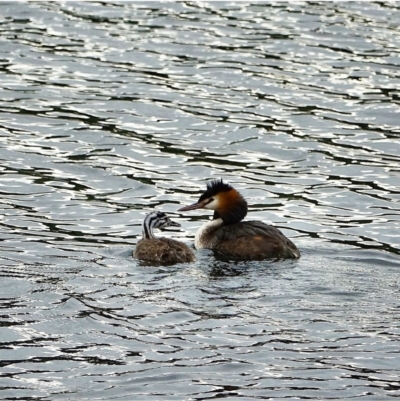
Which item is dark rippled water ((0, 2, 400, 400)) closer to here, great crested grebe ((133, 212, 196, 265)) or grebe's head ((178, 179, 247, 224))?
great crested grebe ((133, 212, 196, 265))

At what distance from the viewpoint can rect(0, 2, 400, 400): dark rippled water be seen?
951 cm

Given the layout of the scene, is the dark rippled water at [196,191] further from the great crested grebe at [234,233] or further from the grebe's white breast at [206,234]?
the grebe's white breast at [206,234]

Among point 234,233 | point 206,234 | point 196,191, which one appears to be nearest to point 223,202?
point 206,234

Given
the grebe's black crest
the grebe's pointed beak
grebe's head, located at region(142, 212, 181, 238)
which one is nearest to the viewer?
grebe's head, located at region(142, 212, 181, 238)

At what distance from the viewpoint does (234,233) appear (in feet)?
44.1

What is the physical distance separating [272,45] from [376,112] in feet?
12.0

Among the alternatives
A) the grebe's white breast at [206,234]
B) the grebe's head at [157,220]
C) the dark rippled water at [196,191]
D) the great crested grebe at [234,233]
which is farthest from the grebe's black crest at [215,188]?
the dark rippled water at [196,191]

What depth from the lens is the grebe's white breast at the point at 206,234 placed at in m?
13.6

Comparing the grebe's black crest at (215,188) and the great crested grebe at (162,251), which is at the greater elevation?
the grebe's black crest at (215,188)

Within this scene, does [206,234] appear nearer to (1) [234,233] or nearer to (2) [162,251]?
(1) [234,233]

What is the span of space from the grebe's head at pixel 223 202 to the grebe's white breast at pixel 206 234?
12cm

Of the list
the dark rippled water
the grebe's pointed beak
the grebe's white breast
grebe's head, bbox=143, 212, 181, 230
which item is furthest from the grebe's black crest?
the dark rippled water

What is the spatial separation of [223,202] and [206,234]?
486 millimetres

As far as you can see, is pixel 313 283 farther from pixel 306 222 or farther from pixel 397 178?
pixel 397 178
